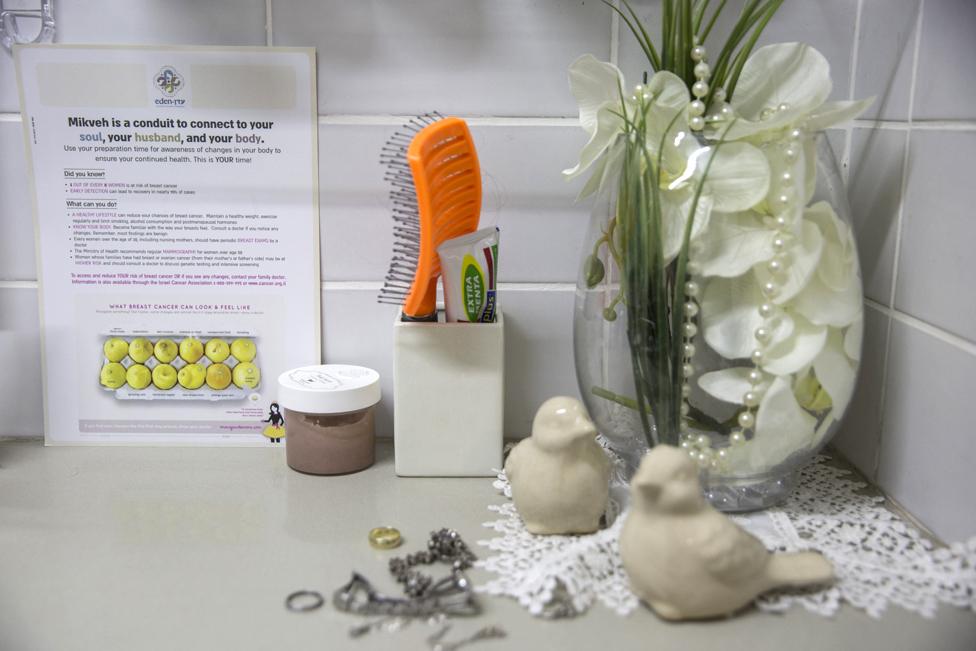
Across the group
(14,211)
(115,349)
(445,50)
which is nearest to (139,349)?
(115,349)

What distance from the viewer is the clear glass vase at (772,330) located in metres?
0.58

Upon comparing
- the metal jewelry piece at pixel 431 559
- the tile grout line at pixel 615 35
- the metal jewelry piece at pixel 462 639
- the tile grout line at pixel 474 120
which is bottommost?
the metal jewelry piece at pixel 462 639

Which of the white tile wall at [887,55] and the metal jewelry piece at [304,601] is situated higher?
the white tile wall at [887,55]

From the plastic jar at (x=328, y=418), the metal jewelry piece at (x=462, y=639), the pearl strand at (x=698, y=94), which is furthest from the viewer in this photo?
the plastic jar at (x=328, y=418)

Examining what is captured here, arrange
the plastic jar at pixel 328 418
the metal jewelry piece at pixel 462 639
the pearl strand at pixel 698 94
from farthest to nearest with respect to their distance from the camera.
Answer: the plastic jar at pixel 328 418
the pearl strand at pixel 698 94
the metal jewelry piece at pixel 462 639

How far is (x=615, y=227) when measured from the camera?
2.09 ft

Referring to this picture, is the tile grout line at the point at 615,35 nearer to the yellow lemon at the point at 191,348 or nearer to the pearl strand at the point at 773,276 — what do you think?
the pearl strand at the point at 773,276

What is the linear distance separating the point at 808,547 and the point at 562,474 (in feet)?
0.55

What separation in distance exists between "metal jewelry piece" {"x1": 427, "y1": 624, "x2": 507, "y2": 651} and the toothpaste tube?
0.83 feet

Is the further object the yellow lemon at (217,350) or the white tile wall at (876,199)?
the yellow lemon at (217,350)

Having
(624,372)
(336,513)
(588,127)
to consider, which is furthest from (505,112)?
(336,513)

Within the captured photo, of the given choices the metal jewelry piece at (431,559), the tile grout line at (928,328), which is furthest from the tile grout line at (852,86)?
the metal jewelry piece at (431,559)

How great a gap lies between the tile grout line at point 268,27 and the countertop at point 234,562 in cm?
34

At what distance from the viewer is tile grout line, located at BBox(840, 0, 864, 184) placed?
71cm
